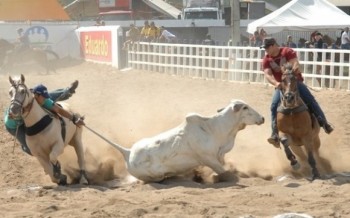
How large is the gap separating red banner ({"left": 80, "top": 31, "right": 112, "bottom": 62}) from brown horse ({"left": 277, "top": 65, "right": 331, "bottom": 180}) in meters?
18.7

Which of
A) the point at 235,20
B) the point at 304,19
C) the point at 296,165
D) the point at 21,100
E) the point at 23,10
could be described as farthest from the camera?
the point at 23,10

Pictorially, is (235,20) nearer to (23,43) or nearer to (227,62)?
(227,62)

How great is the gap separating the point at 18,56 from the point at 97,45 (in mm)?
3491

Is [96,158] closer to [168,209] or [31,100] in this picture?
[31,100]

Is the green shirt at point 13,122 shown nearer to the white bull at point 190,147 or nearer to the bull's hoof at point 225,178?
the white bull at point 190,147

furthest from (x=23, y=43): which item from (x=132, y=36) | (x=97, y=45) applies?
(x=132, y=36)

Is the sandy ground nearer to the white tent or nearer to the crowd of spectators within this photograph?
the white tent

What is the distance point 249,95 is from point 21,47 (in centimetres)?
1177

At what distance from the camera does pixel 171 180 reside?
9195 millimetres

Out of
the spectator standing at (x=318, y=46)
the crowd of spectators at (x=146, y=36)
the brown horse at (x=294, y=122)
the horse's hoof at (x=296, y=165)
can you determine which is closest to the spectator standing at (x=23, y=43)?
the crowd of spectators at (x=146, y=36)

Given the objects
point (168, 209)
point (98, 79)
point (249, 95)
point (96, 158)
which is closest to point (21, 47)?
point (98, 79)

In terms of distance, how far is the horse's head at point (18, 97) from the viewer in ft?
28.6

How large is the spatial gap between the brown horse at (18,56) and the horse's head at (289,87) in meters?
17.7

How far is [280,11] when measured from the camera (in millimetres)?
26312
